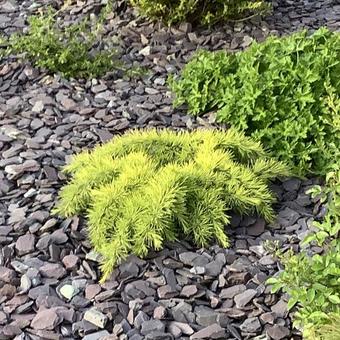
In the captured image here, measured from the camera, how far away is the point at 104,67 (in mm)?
4344

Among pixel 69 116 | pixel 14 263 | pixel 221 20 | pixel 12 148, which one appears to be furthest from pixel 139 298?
pixel 221 20

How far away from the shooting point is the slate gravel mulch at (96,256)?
2.54 metres

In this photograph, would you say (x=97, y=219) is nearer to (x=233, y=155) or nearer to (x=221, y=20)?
(x=233, y=155)

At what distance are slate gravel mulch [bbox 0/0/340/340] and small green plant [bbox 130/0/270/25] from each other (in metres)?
0.67

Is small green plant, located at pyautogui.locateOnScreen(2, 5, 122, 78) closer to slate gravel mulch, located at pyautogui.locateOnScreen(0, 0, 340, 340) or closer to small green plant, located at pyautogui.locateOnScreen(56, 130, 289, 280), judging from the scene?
slate gravel mulch, located at pyautogui.locateOnScreen(0, 0, 340, 340)

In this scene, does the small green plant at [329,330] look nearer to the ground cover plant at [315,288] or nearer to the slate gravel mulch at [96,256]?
the ground cover plant at [315,288]

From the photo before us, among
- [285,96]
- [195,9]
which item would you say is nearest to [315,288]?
[285,96]

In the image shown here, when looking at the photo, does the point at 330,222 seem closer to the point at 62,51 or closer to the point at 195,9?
the point at 62,51

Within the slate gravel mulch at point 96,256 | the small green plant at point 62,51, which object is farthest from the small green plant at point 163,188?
the small green plant at point 62,51

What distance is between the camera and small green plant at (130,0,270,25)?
4.75 meters

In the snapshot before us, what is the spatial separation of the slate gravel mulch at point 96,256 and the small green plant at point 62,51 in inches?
3.2

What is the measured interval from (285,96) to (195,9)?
1468 mm

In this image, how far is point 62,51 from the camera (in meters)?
4.25

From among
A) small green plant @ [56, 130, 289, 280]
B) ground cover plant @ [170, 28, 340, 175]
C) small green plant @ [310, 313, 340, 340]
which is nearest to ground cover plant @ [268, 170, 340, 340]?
small green plant @ [310, 313, 340, 340]
